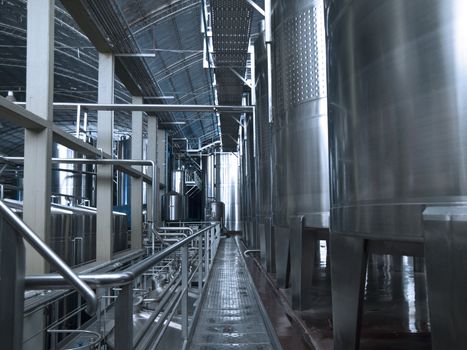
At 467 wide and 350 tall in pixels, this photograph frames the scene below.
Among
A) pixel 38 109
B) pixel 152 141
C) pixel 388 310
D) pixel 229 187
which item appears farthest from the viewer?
pixel 229 187

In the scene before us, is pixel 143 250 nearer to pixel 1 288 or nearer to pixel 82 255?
pixel 82 255

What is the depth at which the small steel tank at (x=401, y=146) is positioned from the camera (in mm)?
1363

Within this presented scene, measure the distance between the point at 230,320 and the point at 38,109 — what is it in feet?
9.50

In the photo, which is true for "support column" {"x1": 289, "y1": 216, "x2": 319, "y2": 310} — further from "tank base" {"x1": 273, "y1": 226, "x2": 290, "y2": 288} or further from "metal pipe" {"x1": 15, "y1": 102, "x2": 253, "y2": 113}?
"metal pipe" {"x1": 15, "y1": 102, "x2": 253, "y2": 113}

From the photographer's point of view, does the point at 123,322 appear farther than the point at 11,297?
No

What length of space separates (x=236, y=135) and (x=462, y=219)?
44.2 ft

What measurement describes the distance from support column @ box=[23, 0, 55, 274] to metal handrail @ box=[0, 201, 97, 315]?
3419mm

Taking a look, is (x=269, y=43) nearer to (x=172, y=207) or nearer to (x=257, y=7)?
(x=257, y=7)

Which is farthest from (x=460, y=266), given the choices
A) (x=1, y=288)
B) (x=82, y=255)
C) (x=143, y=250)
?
(x=143, y=250)

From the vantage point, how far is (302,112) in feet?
11.7

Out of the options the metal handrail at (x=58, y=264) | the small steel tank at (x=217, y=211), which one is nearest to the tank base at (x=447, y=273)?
the metal handrail at (x=58, y=264)

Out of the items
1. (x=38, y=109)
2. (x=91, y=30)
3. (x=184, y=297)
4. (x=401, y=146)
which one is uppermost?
(x=91, y=30)

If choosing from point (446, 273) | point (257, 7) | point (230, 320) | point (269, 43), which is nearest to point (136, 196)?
point (257, 7)

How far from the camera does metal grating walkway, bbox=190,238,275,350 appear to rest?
301 cm
